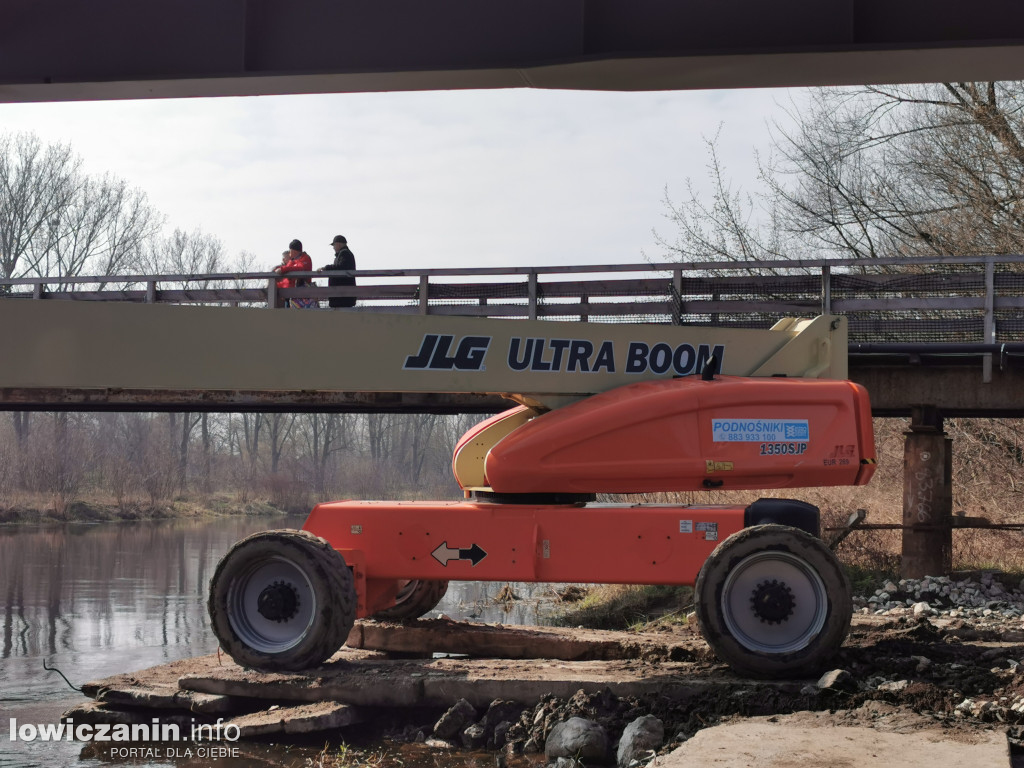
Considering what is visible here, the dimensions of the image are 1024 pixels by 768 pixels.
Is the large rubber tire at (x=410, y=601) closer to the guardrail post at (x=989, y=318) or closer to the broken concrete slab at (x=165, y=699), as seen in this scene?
the broken concrete slab at (x=165, y=699)

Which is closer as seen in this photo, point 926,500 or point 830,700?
point 830,700

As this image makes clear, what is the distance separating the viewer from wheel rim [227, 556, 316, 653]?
29.9 ft

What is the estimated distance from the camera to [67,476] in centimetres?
4259

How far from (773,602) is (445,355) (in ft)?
11.0

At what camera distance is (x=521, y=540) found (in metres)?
9.12

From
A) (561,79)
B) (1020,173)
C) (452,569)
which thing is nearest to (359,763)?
(452,569)

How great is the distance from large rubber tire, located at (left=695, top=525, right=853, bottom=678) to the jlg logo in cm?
259

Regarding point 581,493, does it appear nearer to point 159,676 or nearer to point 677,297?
point 159,676

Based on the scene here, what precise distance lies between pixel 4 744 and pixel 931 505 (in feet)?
36.3

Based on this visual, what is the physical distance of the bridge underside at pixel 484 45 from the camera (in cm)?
714

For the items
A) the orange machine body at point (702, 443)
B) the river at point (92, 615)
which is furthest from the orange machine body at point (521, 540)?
the river at point (92, 615)

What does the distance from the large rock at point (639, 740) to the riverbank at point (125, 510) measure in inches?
1333

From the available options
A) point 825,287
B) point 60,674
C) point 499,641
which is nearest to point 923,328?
point 825,287

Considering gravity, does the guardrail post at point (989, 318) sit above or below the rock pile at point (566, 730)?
above
